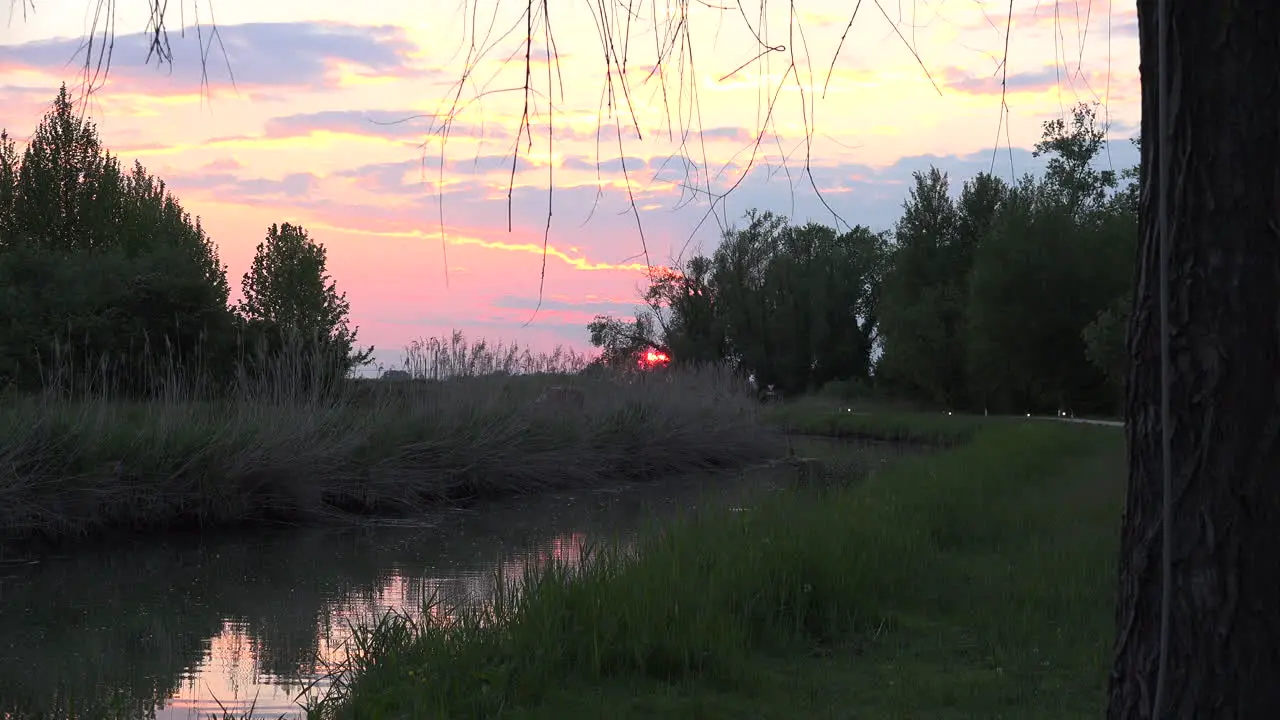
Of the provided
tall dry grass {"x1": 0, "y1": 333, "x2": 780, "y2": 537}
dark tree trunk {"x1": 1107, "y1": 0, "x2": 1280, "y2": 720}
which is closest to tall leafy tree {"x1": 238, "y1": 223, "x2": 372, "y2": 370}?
tall dry grass {"x1": 0, "y1": 333, "x2": 780, "y2": 537}

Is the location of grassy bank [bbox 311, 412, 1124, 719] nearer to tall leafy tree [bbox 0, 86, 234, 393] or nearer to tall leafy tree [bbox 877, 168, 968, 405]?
tall leafy tree [bbox 0, 86, 234, 393]

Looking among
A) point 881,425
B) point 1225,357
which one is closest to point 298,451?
point 1225,357

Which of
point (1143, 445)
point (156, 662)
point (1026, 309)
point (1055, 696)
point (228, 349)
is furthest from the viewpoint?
point (1026, 309)

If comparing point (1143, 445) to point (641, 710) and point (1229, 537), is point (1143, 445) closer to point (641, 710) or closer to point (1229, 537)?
point (1229, 537)

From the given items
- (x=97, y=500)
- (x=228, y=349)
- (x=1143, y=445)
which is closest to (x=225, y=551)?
(x=97, y=500)

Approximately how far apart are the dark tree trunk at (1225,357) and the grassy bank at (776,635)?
1.94 meters

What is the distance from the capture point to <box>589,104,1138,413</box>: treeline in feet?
135

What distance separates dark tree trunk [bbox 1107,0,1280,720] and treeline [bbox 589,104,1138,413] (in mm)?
33661

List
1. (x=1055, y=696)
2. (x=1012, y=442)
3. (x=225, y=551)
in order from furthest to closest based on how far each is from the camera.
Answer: (x=1012, y=442) < (x=225, y=551) < (x=1055, y=696)

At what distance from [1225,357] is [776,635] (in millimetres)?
3659

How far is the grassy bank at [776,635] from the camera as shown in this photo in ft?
15.9

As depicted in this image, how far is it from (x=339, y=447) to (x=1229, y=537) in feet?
41.2

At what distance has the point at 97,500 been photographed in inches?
471

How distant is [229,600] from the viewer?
8.86 metres
